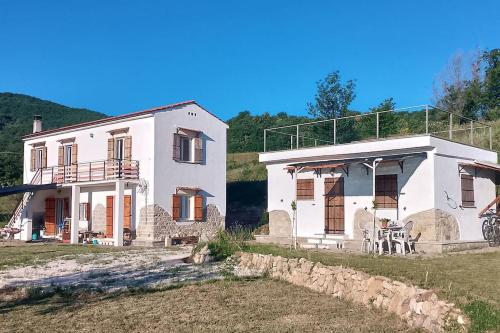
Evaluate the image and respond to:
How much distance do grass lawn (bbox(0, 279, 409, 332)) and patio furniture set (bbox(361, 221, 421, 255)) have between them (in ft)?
15.8

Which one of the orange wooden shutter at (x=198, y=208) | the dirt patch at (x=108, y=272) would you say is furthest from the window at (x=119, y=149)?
the dirt patch at (x=108, y=272)

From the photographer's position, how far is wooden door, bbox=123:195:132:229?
24.3 metres

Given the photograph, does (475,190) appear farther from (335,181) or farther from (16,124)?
(16,124)

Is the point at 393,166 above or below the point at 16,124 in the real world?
below

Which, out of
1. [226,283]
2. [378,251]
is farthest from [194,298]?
[378,251]

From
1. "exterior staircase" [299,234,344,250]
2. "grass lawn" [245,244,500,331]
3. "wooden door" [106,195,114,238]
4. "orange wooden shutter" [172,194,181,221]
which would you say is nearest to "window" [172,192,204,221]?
"orange wooden shutter" [172,194,181,221]

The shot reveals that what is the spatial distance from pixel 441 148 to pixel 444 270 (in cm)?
689

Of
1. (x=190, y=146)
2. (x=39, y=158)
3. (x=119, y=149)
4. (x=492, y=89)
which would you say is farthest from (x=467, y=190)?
(x=492, y=89)

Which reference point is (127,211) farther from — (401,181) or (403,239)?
(403,239)

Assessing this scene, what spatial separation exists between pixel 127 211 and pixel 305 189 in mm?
9100

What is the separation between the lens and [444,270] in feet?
35.8

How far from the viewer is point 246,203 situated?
33.1 metres

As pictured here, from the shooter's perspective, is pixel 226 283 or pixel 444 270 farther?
pixel 226 283

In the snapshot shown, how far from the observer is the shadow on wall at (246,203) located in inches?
1206
